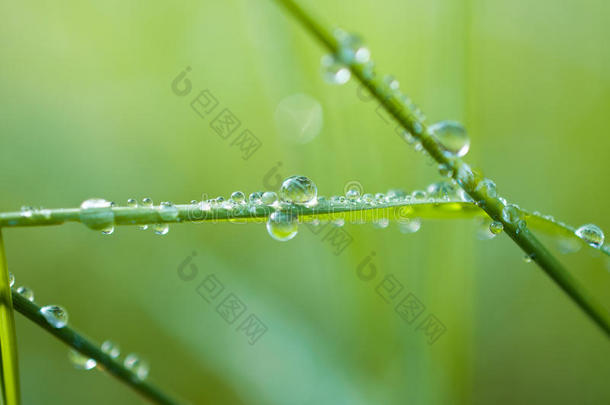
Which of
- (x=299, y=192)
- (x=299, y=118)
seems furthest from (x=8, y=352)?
(x=299, y=118)

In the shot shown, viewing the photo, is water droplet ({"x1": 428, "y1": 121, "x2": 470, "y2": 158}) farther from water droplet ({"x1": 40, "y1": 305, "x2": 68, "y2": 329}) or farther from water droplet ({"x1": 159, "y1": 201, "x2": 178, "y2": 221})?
water droplet ({"x1": 40, "y1": 305, "x2": 68, "y2": 329})

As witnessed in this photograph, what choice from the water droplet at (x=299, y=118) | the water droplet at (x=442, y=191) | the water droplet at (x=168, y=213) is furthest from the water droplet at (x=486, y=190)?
the water droplet at (x=299, y=118)

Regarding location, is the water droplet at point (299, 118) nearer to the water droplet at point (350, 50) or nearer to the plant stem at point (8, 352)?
the water droplet at point (350, 50)

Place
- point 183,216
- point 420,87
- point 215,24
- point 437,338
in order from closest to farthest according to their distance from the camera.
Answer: point 183,216
point 437,338
point 420,87
point 215,24

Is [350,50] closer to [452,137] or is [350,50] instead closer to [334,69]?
[334,69]

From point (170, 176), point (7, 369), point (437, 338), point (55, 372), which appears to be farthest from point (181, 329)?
point (7, 369)

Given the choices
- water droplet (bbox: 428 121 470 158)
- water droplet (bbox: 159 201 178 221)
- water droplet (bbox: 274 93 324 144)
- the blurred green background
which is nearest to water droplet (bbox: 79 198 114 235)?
water droplet (bbox: 159 201 178 221)

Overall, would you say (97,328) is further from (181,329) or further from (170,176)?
(170,176)
